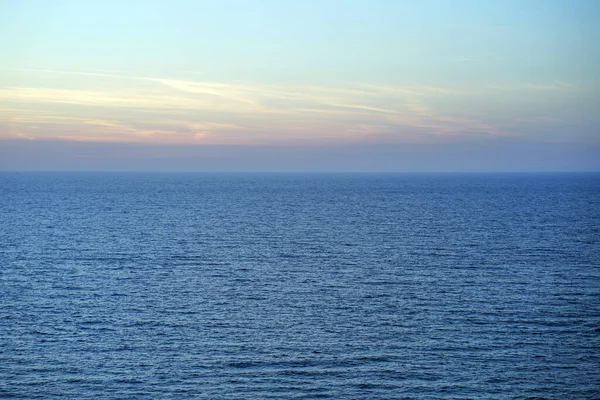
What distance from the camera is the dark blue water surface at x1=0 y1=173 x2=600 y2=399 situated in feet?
140

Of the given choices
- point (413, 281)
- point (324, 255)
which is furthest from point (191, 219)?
point (413, 281)

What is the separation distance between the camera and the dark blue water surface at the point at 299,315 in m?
42.6

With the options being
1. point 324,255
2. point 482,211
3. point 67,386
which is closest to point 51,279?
point 67,386

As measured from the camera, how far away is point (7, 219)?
135 meters

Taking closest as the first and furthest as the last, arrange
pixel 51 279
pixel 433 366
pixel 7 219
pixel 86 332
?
pixel 433 366, pixel 86 332, pixel 51 279, pixel 7 219

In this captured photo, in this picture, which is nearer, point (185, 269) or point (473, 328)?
point (473, 328)

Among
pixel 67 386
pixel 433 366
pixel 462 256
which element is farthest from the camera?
pixel 462 256

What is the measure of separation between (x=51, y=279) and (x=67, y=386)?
102ft

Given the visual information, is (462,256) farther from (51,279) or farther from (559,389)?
(51,279)

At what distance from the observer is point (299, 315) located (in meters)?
56.8

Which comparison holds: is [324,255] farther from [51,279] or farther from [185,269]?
[51,279]

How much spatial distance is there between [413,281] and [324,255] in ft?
69.1

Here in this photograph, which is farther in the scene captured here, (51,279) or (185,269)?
(185,269)

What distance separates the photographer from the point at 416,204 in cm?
18525
